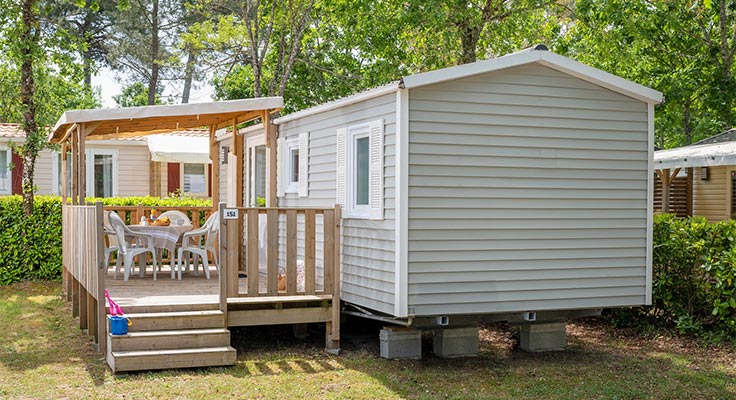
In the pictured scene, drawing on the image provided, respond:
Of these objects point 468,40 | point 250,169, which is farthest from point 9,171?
point 468,40

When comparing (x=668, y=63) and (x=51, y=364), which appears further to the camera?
(x=668, y=63)

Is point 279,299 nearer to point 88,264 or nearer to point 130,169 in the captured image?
point 88,264

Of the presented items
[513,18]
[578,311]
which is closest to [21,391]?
[578,311]

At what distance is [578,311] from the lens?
844cm

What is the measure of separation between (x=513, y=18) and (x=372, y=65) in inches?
120

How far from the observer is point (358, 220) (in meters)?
8.23

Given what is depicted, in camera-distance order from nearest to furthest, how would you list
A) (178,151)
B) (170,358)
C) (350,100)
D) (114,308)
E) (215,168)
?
(170,358), (114,308), (350,100), (215,168), (178,151)

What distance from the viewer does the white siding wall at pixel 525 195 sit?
7.54 meters

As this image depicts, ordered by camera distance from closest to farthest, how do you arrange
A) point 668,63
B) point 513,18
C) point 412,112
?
point 412,112 → point 668,63 → point 513,18

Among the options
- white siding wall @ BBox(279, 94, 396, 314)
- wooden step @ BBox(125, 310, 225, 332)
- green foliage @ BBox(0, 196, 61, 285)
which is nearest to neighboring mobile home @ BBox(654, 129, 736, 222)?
white siding wall @ BBox(279, 94, 396, 314)

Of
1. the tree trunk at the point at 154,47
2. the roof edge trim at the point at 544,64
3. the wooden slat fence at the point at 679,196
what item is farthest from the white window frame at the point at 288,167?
the tree trunk at the point at 154,47

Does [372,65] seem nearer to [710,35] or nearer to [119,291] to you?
[710,35]

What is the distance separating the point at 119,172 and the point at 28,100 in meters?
5.21

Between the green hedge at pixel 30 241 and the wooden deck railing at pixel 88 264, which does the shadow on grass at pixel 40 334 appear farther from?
the green hedge at pixel 30 241
